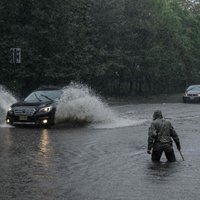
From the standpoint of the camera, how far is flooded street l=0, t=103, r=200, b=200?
29.3 feet

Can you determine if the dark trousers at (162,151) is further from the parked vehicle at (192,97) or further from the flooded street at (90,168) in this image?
the parked vehicle at (192,97)

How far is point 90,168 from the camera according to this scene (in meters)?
11.3

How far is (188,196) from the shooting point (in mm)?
8719

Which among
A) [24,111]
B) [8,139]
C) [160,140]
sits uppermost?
[24,111]

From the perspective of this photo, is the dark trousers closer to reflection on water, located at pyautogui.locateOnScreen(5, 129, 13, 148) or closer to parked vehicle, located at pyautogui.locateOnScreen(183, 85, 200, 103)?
reflection on water, located at pyautogui.locateOnScreen(5, 129, 13, 148)

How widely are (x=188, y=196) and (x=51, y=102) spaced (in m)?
12.6

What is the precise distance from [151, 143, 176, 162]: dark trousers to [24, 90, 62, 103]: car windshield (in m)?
9.29

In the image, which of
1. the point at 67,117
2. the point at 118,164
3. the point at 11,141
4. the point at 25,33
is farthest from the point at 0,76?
the point at 118,164

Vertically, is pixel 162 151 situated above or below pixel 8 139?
above

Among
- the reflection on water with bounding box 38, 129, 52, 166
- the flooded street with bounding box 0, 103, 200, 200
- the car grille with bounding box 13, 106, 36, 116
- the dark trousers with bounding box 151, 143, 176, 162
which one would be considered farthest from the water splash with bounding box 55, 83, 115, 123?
the dark trousers with bounding box 151, 143, 176, 162

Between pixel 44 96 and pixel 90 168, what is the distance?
10610 millimetres

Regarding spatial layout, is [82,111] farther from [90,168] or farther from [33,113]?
[90,168]

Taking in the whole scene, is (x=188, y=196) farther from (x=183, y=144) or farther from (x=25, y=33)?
(x=25, y=33)

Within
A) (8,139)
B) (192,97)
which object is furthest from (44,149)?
(192,97)
